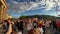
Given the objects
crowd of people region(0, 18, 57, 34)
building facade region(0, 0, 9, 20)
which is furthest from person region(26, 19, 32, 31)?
A: building facade region(0, 0, 9, 20)

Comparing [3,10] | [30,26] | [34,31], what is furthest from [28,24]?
[3,10]

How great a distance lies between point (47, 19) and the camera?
5434 millimetres

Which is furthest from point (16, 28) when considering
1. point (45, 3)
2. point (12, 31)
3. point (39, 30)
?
point (45, 3)

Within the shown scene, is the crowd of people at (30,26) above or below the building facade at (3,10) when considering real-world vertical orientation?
below

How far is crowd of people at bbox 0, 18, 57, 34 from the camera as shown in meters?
5.40

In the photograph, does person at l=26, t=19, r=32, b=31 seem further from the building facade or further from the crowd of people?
the building facade

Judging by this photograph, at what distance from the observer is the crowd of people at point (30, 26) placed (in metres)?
5.40

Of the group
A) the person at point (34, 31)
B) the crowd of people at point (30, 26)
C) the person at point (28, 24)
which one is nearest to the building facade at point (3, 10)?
the crowd of people at point (30, 26)

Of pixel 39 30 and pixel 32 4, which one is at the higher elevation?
pixel 32 4

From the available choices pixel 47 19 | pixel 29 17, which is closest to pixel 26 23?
pixel 29 17

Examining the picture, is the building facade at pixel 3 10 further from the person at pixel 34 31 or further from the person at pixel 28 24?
the person at pixel 34 31

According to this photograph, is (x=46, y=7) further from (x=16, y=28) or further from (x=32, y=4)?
(x=16, y=28)

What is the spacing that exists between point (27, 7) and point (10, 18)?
1.51ft

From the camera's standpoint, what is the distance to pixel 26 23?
547cm
